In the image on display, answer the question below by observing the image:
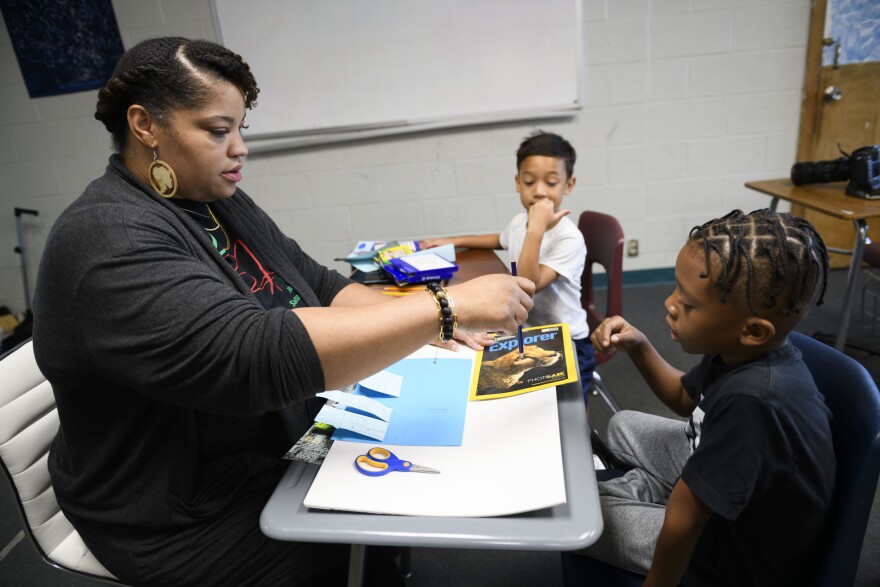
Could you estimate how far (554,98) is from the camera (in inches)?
118

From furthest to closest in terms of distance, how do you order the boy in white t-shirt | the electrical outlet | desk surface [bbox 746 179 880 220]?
the electrical outlet
desk surface [bbox 746 179 880 220]
the boy in white t-shirt

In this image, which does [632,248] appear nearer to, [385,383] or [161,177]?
[385,383]

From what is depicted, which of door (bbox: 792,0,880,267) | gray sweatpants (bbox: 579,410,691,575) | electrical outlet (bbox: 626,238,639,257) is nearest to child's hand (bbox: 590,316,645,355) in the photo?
gray sweatpants (bbox: 579,410,691,575)

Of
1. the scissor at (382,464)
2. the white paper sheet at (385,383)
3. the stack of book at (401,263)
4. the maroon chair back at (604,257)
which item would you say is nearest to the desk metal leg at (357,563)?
the scissor at (382,464)

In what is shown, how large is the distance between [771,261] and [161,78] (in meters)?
0.96

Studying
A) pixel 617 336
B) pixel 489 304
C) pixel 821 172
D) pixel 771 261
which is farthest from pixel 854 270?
pixel 489 304

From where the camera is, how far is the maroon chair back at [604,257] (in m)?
1.72

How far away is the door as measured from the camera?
2.85m

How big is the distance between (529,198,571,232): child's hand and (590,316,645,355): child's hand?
600 mm

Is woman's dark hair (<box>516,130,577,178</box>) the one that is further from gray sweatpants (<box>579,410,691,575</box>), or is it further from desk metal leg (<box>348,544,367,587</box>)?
desk metal leg (<box>348,544,367,587</box>)

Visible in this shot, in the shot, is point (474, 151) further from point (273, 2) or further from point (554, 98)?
point (273, 2)

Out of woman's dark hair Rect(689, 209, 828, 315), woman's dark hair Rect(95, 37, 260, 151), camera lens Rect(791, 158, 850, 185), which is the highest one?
woman's dark hair Rect(95, 37, 260, 151)

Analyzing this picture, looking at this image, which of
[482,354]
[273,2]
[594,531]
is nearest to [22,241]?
[273,2]

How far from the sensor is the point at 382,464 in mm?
774
